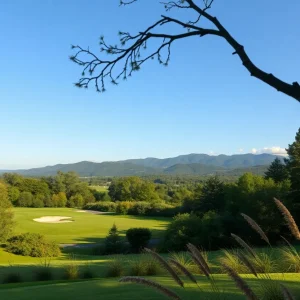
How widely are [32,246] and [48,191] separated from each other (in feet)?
170

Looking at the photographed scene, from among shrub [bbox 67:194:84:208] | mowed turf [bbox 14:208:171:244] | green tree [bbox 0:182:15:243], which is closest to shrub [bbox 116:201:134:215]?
mowed turf [bbox 14:208:171:244]

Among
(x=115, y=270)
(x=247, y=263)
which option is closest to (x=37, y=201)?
(x=115, y=270)

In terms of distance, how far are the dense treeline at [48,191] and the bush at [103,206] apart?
5721mm

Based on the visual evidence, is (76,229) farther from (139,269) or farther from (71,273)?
(139,269)

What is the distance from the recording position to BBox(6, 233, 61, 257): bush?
26589 millimetres

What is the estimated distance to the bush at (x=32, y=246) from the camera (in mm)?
26589

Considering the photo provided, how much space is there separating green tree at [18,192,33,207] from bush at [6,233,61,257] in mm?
43867

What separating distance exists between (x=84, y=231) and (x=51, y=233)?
354 centimetres

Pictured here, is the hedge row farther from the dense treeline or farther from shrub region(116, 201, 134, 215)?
the dense treeline

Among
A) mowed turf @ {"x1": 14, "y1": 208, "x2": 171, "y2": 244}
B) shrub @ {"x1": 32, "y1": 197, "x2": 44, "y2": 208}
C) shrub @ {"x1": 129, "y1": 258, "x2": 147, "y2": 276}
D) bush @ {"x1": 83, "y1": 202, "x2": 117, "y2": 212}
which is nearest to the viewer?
shrub @ {"x1": 129, "y1": 258, "x2": 147, "y2": 276}

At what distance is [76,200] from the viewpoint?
261 feet

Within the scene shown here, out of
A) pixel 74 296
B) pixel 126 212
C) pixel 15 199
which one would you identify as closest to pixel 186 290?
pixel 74 296

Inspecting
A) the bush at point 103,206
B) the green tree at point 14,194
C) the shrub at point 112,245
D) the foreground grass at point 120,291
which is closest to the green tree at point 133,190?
the bush at point 103,206

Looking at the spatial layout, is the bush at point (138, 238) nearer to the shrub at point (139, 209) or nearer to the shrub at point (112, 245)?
the shrub at point (112, 245)
